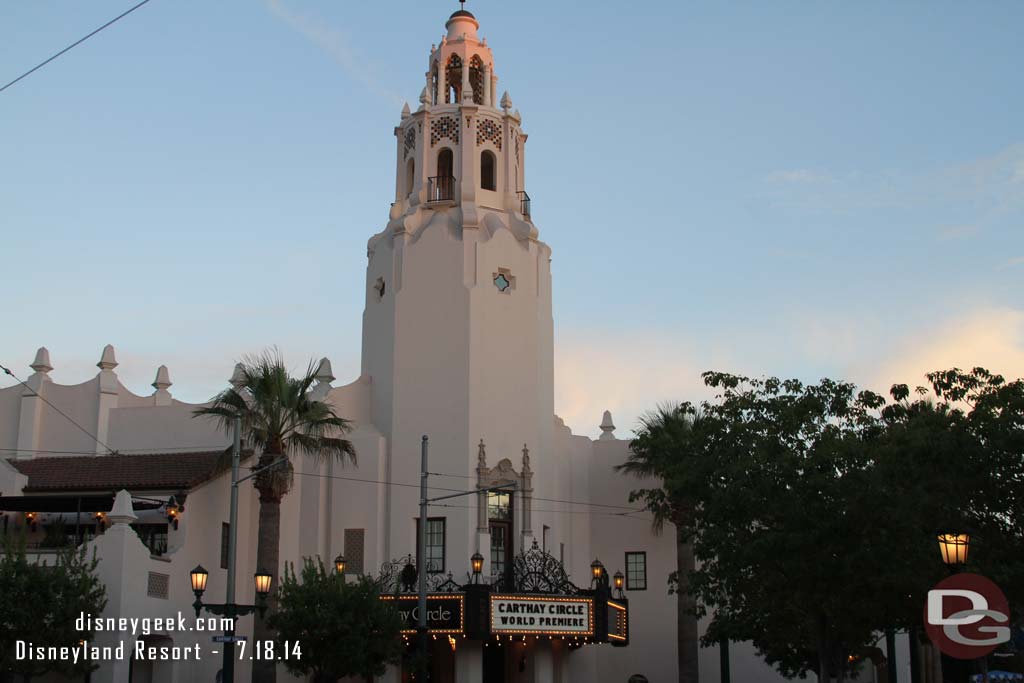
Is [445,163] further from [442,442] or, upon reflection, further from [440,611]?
[440,611]

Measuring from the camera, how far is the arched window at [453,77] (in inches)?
1778

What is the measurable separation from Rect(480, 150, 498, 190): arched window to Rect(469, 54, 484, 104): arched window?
7.04 ft

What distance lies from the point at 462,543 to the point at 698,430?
952cm

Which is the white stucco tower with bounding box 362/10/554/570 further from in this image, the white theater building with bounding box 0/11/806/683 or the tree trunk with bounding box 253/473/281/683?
the tree trunk with bounding box 253/473/281/683

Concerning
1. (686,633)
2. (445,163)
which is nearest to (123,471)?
(445,163)

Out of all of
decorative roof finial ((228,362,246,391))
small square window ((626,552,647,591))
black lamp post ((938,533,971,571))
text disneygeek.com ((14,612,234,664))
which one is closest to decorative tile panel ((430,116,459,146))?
decorative roof finial ((228,362,246,391))

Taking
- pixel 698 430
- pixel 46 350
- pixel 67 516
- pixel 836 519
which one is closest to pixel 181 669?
pixel 67 516

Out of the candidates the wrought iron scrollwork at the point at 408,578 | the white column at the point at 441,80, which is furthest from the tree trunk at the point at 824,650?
the white column at the point at 441,80

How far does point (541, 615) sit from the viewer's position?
3791cm

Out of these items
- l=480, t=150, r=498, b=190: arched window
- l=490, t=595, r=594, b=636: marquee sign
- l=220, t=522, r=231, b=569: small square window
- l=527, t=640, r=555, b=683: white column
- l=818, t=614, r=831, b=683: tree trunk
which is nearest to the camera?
l=818, t=614, r=831, b=683: tree trunk

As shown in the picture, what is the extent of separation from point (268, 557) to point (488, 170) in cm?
1773

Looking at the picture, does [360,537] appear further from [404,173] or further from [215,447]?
[404,173]

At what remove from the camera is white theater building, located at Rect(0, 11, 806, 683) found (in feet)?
124

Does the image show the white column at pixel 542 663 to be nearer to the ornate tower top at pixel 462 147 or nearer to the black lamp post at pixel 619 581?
the black lamp post at pixel 619 581
